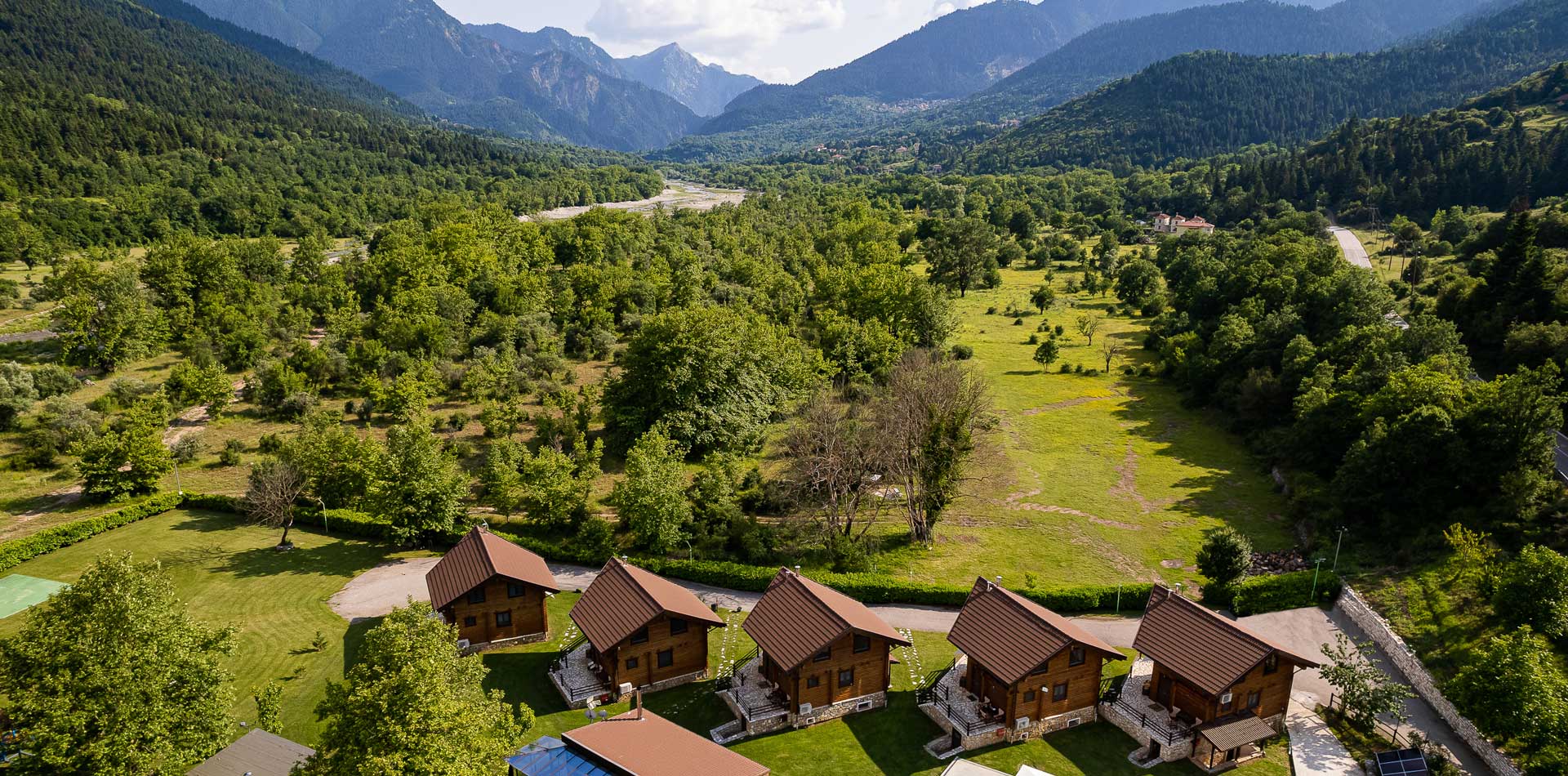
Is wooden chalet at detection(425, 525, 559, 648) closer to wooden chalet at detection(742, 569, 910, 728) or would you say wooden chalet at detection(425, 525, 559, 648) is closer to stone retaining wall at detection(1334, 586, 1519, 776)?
wooden chalet at detection(742, 569, 910, 728)

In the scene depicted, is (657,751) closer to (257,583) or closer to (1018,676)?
(1018,676)

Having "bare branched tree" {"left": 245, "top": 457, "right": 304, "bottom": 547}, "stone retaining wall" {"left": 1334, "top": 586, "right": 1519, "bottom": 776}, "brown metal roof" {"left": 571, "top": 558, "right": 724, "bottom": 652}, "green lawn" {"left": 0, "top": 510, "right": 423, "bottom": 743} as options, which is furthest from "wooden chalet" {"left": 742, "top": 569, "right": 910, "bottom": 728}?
"bare branched tree" {"left": 245, "top": 457, "right": 304, "bottom": 547}

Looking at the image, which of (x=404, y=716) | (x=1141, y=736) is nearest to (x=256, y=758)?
(x=404, y=716)

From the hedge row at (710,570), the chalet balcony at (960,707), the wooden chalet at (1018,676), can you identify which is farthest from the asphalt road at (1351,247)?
the chalet balcony at (960,707)

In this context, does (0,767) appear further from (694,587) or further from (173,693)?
(694,587)

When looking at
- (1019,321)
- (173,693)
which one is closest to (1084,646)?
(173,693)

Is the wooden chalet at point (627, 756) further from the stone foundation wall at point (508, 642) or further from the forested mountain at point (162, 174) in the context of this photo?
the forested mountain at point (162, 174)
